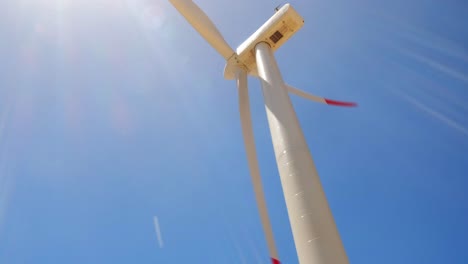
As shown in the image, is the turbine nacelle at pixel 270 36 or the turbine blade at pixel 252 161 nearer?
the turbine blade at pixel 252 161

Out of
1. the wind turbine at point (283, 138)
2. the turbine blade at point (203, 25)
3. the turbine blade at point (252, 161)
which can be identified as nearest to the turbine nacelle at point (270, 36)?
the wind turbine at point (283, 138)

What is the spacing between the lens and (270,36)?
1644 cm

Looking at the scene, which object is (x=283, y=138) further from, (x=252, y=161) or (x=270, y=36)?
(x=270, y=36)

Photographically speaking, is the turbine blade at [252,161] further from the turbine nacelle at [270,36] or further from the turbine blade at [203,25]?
the turbine blade at [203,25]

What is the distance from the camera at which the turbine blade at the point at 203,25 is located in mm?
16891

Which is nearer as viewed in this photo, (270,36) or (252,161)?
(252,161)

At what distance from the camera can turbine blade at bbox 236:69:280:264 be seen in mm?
11675

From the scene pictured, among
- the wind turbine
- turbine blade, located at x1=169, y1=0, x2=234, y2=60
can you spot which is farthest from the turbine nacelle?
turbine blade, located at x1=169, y1=0, x2=234, y2=60

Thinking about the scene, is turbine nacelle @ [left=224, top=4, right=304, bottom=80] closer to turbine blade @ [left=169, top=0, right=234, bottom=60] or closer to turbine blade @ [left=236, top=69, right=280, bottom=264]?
turbine blade @ [left=169, top=0, right=234, bottom=60]

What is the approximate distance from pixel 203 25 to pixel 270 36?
11.5 feet

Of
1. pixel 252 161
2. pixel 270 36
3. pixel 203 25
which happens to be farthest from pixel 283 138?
pixel 203 25

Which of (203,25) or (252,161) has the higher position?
(203,25)

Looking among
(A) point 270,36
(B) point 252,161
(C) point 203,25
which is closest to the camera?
(B) point 252,161

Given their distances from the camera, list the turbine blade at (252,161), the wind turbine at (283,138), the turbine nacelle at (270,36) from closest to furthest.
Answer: the wind turbine at (283,138) < the turbine blade at (252,161) < the turbine nacelle at (270,36)
